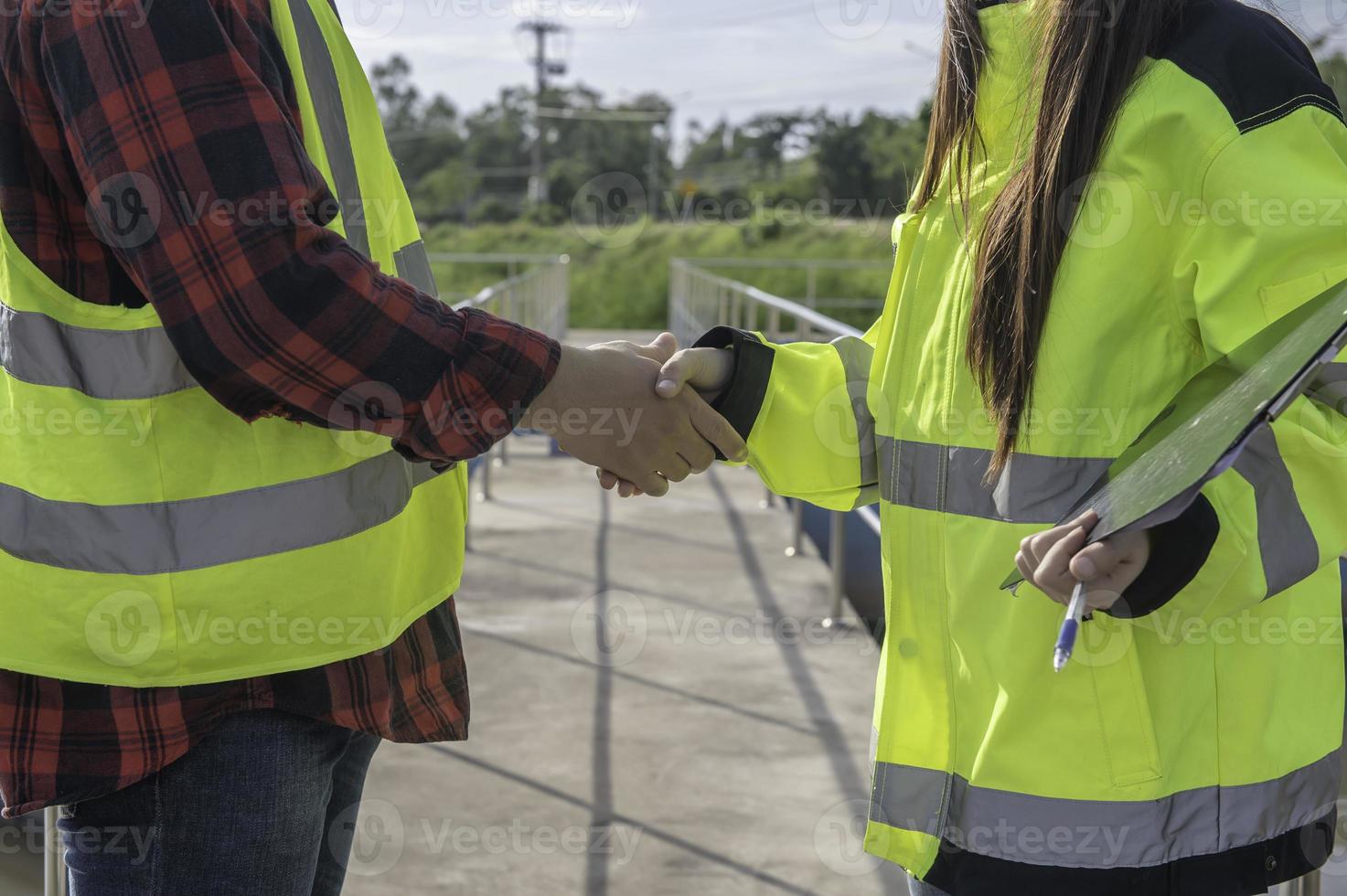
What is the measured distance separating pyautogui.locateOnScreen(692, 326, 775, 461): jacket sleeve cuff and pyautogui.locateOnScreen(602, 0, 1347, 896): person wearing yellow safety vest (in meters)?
0.20

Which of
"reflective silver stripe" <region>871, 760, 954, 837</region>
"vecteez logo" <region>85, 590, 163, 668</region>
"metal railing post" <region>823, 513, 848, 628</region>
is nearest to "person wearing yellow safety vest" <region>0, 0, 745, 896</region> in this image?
"vecteez logo" <region>85, 590, 163, 668</region>

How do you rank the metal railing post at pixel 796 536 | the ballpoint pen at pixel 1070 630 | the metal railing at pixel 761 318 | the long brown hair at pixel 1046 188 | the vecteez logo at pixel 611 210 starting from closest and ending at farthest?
1. the ballpoint pen at pixel 1070 630
2. the long brown hair at pixel 1046 188
3. the metal railing at pixel 761 318
4. the metal railing post at pixel 796 536
5. the vecteez logo at pixel 611 210

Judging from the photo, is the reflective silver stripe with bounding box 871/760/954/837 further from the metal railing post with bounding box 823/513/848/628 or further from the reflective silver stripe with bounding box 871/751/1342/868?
the metal railing post with bounding box 823/513/848/628

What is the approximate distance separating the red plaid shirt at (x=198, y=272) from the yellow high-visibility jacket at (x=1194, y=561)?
16.1 inches

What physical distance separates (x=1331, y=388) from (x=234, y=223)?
32.7 inches

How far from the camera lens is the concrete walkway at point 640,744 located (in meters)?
2.36

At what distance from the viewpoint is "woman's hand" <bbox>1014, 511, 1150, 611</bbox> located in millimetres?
866

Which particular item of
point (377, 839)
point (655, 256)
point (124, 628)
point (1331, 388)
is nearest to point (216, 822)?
point (124, 628)

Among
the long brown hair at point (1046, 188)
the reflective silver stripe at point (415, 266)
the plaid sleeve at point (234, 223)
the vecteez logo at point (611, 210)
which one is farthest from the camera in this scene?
the vecteez logo at point (611, 210)

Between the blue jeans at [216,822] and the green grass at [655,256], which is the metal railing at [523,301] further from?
the green grass at [655,256]

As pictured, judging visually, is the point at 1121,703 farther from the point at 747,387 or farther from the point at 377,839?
the point at 377,839

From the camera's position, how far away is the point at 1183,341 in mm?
1012

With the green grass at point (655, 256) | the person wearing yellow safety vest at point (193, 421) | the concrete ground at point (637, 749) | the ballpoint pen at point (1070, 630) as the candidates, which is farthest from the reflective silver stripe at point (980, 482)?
the green grass at point (655, 256)

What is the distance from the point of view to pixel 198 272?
905 millimetres
